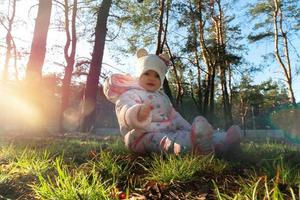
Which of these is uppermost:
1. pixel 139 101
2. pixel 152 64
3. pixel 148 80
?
pixel 152 64

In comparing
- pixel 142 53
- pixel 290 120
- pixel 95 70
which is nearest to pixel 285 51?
pixel 290 120

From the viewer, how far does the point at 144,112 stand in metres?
3.07

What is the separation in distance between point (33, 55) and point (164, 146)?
7166 millimetres

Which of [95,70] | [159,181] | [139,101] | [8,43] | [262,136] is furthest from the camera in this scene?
[8,43]

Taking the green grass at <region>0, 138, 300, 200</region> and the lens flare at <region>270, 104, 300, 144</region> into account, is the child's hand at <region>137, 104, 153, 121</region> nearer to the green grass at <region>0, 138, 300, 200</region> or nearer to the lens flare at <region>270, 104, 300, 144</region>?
the green grass at <region>0, 138, 300, 200</region>

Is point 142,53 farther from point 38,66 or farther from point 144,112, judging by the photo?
point 38,66

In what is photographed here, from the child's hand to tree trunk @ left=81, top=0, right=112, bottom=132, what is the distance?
889cm

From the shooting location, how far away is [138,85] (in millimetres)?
4094

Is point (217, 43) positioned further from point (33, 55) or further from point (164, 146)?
point (164, 146)

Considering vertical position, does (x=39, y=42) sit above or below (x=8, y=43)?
below

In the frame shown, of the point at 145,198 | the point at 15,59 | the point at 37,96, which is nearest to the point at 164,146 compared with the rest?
the point at 145,198

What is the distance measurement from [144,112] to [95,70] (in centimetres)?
998

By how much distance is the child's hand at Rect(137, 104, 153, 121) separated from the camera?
9.95 ft

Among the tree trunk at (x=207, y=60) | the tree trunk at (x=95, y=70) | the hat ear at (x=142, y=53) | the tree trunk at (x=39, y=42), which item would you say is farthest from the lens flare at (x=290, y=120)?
the hat ear at (x=142, y=53)
